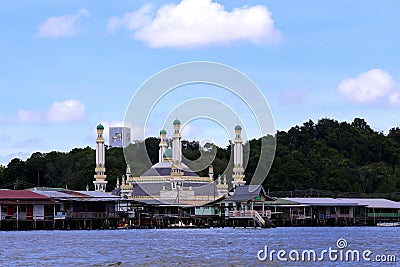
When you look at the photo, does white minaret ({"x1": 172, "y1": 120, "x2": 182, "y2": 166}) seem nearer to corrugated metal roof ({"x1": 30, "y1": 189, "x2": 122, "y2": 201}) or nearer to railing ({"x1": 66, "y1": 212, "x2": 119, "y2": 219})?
corrugated metal roof ({"x1": 30, "y1": 189, "x2": 122, "y2": 201})

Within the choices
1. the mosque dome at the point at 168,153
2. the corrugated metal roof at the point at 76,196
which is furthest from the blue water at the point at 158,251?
the mosque dome at the point at 168,153

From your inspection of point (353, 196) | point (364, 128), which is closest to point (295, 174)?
point (353, 196)

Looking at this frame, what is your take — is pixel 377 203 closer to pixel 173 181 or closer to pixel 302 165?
pixel 302 165

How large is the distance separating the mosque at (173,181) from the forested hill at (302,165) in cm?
579

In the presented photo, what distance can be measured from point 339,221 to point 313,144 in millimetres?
47498

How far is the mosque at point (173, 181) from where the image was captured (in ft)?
450

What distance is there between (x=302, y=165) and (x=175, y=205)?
29112 mm

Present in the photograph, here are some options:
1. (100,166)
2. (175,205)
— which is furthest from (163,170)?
(175,205)

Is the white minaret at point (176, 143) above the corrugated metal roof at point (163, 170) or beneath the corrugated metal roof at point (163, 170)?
above

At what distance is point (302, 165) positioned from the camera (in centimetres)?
15188

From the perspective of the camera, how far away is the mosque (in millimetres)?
137125

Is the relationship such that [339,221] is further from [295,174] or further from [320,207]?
[295,174]

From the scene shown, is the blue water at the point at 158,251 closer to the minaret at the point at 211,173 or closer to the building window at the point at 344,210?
the building window at the point at 344,210

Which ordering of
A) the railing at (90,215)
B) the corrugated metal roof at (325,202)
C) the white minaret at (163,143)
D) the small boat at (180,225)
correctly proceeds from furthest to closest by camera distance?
the white minaret at (163,143)
the corrugated metal roof at (325,202)
the small boat at (180,225)
the railing at (90,215)
